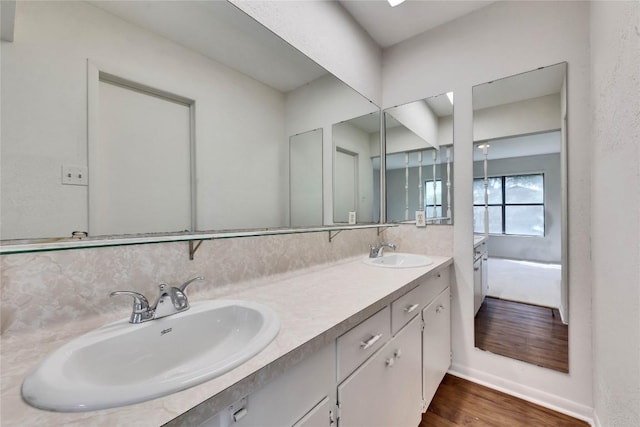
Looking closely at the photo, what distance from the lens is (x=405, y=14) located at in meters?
1.84

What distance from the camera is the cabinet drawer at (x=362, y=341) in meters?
0.78

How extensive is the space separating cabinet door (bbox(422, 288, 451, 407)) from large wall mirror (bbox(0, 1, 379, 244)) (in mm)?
970

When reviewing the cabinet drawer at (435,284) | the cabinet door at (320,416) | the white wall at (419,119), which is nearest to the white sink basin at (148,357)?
the cabinet door at (320,416)

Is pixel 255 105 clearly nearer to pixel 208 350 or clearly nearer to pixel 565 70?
pixel 208 350

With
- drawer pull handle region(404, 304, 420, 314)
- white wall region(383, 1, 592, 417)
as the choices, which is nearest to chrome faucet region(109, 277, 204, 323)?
drawer pull handle region(404, 304, 420, 314)

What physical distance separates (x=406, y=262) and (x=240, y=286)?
1299 mm

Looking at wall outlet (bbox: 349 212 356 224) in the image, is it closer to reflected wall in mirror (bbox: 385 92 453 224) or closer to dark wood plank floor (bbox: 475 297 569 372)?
reflected wall in mirror (bbox: 385 92 453 224)

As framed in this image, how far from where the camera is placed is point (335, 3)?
173 centimetres

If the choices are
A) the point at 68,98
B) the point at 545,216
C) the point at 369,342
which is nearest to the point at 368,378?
the point at 369,342

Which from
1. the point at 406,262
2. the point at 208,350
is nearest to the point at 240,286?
the point at 208,350

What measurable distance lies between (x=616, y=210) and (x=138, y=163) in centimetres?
175

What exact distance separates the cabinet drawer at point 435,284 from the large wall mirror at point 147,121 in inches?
33.3

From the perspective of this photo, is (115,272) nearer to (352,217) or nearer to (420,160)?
(352,217)

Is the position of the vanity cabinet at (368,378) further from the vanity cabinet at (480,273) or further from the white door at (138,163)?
the white door at (138,163)
